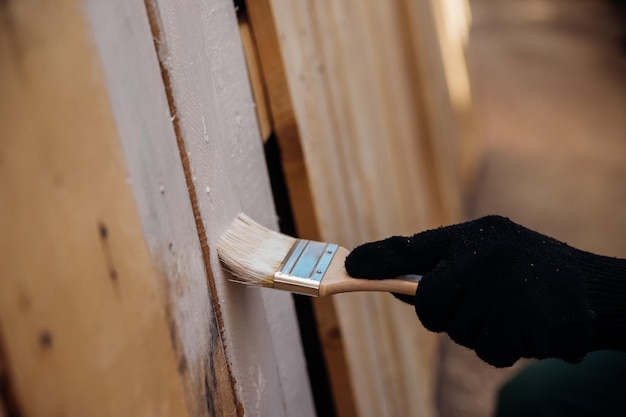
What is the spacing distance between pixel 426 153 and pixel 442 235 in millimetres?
1784

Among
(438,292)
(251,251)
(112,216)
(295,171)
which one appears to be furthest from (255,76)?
(112,216)

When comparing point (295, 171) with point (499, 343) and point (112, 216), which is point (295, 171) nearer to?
point (499, 343)

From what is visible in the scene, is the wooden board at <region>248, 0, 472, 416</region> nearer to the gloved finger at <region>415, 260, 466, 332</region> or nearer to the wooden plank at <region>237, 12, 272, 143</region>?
the wooden plank at <region>237, 12, 272, 143</region>

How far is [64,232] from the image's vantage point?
616 mm

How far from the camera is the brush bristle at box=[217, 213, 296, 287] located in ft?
3.09

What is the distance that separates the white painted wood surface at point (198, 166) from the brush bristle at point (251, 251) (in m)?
0.02

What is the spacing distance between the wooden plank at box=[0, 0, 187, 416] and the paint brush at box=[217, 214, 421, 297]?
252mm

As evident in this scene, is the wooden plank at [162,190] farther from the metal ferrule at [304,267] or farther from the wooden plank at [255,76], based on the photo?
the wooden plank at [255,76]

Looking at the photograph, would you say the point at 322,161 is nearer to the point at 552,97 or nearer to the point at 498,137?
the point at 498,137

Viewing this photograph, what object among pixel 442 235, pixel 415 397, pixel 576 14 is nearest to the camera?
pixel 442 235

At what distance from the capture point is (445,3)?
361 cm

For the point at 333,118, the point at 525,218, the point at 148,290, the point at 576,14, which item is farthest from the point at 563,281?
the point at 576,14

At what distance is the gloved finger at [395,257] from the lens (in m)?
0.96

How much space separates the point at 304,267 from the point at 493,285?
0.27 meters
